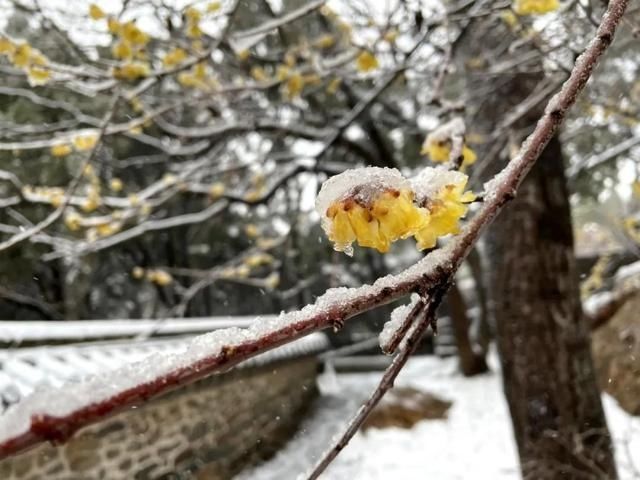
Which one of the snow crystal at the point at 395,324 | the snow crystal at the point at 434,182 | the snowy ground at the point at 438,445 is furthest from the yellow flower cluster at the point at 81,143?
the snowy ground at the point at 438,445

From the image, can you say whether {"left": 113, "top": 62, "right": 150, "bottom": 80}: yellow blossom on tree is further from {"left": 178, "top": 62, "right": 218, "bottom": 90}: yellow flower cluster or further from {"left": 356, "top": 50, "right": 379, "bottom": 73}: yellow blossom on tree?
{"left": 356, "top": 50, "right": 379, "bottom": 73}: yellow blossom on tree

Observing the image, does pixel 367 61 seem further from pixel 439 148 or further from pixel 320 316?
pixel 320 316

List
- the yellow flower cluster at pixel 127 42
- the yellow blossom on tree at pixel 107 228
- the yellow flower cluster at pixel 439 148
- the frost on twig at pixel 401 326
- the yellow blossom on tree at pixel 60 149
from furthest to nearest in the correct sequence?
the yellow blossom on tree at pixel 107 228, the yellow blossom on tree at pixel 60 149, the yellow flower cluster at pixel 127 42, the yellow flower cluster at pixel 439 148, the frost on twig at pixel 401 326

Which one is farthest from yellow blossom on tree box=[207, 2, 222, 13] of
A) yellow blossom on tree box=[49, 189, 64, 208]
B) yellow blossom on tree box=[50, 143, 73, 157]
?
yellow blossom on tree box=[49, 189, 64, 208]

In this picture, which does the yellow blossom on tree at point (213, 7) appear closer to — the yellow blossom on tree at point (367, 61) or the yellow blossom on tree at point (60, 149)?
the yellow blossom on tree at point (367, 61)

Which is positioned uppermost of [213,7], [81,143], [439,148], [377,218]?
[213,7]

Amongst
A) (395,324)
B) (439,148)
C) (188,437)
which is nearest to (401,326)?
(395,324)
